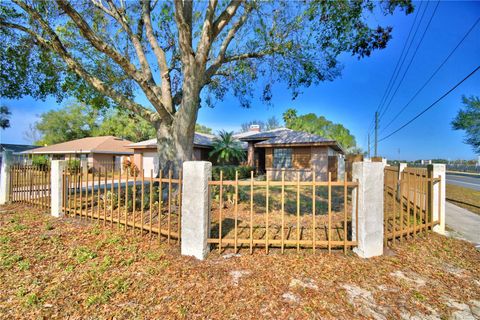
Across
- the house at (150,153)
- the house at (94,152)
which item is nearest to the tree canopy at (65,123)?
the house at (94,152)

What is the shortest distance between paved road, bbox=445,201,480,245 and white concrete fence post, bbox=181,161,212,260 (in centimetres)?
601

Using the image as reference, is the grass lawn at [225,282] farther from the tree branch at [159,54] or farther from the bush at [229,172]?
the bush at [229,172]

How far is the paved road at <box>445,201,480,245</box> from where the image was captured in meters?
5.27

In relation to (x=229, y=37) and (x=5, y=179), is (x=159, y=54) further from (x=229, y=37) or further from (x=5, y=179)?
(x=5, y=179)

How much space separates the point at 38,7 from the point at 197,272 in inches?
373

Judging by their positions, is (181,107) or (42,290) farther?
(181,107)

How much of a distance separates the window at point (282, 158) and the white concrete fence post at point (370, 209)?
12.6m

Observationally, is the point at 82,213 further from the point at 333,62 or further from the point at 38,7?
the point at 333,62

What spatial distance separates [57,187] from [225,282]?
20.0 ft

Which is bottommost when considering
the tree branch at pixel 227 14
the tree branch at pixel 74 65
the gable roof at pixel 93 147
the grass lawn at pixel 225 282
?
the grass lawn at pixel 225 282

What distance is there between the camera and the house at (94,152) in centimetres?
2317

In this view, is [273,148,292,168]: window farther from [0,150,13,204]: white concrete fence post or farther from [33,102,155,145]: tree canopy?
[33,102,155,145]: tree canopy

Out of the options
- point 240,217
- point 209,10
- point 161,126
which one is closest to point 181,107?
point 161,126

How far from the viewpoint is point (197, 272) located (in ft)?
11.2
